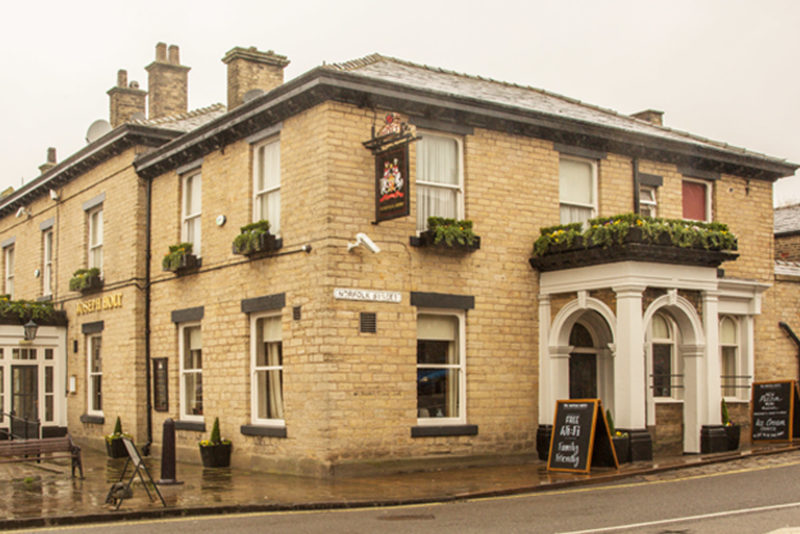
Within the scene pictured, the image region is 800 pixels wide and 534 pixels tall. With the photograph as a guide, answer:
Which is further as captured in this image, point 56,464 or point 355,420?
point 56,464

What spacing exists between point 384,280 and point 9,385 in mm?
13048

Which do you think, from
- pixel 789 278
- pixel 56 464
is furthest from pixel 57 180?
pixel 789 278

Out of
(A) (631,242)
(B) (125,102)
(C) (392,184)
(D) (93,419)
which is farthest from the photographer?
(B) (125,102)

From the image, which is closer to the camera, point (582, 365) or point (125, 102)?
point (582, 365)

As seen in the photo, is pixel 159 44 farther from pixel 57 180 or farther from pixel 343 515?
pixel 343 515

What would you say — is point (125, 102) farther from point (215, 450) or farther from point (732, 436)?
point (732, 436)

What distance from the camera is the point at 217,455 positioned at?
18.3 m

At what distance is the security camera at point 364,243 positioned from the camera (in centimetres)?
1609

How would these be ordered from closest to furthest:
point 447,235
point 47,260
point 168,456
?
point 168,456 → point 447,235 → point 47,260

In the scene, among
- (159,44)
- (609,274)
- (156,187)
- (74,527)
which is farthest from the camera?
(159,44)

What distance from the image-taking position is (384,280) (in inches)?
662

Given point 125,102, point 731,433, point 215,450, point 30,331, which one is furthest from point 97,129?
Answer: point 731,433

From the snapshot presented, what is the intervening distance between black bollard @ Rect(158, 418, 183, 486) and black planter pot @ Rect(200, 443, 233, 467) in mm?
3047

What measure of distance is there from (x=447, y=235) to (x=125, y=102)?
13.9 metres
